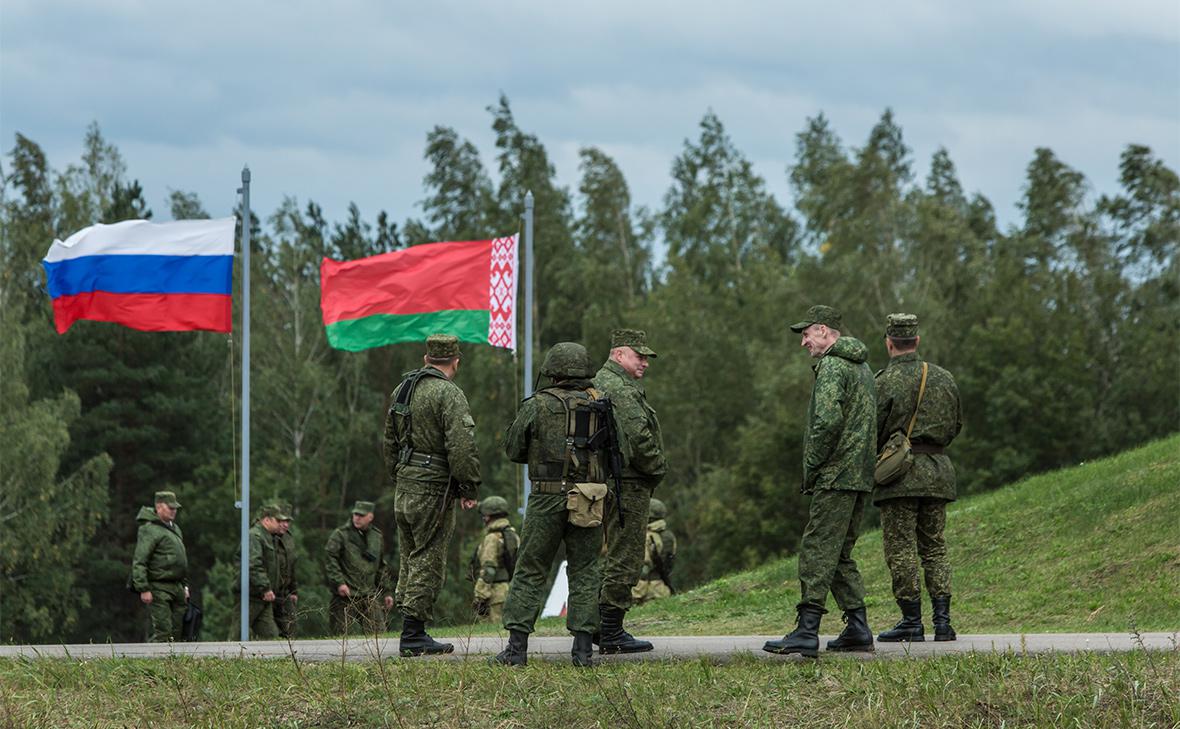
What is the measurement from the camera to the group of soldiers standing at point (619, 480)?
11.0 metres

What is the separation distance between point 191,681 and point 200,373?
157ft

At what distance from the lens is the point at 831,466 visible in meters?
11.0

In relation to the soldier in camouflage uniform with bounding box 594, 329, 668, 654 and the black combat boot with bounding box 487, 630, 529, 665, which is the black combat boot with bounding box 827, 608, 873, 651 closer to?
the soldier in camouflage uniform with bounding box 594, 329, 668, 654

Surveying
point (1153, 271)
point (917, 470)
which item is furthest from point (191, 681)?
point (1153, 271)

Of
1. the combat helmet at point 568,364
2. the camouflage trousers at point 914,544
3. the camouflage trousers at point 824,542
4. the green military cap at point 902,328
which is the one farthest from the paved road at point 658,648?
the green military cap at point 902,328

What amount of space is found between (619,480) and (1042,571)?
295 inches

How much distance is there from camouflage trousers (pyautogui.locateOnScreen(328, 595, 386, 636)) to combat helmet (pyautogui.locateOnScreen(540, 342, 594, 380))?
6.95 ft

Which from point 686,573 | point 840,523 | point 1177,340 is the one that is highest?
point 1177,340

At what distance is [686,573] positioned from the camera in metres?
57.3

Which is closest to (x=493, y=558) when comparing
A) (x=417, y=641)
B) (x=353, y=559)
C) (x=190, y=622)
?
(x=353, y=559)

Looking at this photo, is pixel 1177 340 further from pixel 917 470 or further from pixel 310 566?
pixel 917 470

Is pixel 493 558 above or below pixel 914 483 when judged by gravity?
below

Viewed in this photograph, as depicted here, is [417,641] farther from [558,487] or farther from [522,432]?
[522,432]

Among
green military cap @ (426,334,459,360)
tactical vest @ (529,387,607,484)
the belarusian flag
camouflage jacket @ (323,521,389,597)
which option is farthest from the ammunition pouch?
the belarusian flag
